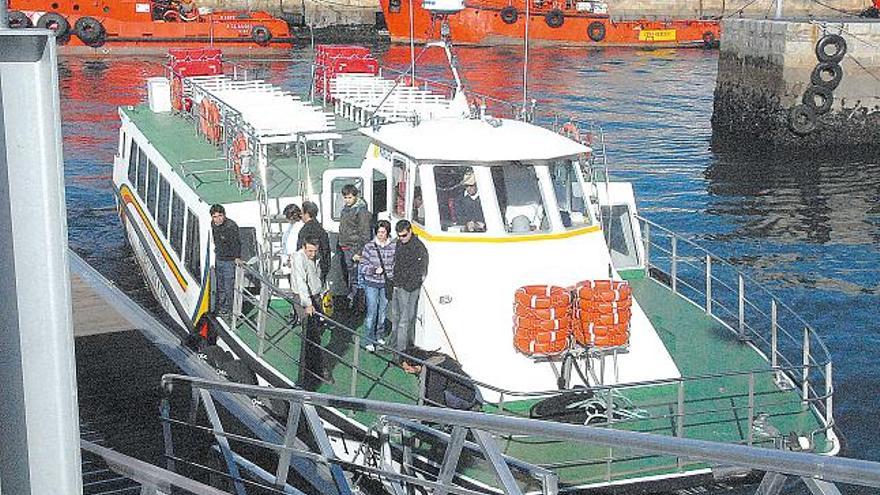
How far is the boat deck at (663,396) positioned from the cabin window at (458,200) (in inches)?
64.4

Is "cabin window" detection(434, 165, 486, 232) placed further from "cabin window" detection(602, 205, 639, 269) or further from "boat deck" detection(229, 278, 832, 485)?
"cabin window" detection(602, 205, 639, 269)

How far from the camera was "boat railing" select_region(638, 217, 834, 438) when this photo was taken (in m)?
12.5

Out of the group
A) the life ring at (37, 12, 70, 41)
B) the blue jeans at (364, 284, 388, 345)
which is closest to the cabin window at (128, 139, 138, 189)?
the blue jeans at (364, 284, 388, 345)

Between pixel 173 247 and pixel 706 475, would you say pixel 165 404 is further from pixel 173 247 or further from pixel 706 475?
pixel 173 247

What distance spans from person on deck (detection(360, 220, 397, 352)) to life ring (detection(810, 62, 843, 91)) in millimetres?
26036

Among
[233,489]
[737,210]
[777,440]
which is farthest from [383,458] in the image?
[737,210]

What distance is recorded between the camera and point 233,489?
841cm

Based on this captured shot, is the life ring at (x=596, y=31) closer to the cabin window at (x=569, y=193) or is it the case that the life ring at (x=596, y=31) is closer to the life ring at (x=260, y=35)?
the life ring at (x=260, y=35)

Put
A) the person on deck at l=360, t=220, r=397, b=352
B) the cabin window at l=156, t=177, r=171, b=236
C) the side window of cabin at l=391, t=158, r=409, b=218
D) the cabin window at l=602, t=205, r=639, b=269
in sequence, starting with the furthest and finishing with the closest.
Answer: the cabin window at l=156, t=177, r=171, b=236 → the cabin window at l=602, t=205, r=639, b=269 → the side window of cabin at l=391, t=158, r=409, b=218 → the person on deck at l=360, t=220, r=397, b=352

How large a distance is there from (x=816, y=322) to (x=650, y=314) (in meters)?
6.92

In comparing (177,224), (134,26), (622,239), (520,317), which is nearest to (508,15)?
(134,26)

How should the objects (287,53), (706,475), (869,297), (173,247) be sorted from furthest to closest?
(287,53), (869,297), (173,247), (706,475)

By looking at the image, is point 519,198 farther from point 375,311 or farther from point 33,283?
point 33,283

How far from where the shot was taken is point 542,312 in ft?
36.0
